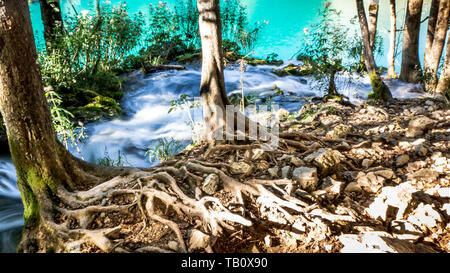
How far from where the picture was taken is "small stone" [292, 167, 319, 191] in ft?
8.28

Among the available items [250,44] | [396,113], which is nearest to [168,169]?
[396,113]

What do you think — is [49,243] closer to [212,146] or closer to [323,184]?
[212,146]

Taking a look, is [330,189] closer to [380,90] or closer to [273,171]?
[273,171]

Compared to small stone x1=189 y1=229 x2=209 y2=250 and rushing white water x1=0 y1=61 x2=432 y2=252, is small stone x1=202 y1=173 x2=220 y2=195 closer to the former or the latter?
small stone x1=189 y1=229 x2=209 y2=250

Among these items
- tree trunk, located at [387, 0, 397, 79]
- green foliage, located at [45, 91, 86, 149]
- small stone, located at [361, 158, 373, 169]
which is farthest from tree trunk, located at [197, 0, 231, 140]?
tree trunk, located at [387, 0, 397, 79]

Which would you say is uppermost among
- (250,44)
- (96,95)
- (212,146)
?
(250,44)

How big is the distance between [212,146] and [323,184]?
1292 mm

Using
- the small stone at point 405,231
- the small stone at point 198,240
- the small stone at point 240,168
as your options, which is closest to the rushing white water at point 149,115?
the small stone at point 198,240

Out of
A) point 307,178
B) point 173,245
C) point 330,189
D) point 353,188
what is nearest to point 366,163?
point 353,188

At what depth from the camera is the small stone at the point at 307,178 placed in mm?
2523

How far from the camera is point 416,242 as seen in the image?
195 cm
